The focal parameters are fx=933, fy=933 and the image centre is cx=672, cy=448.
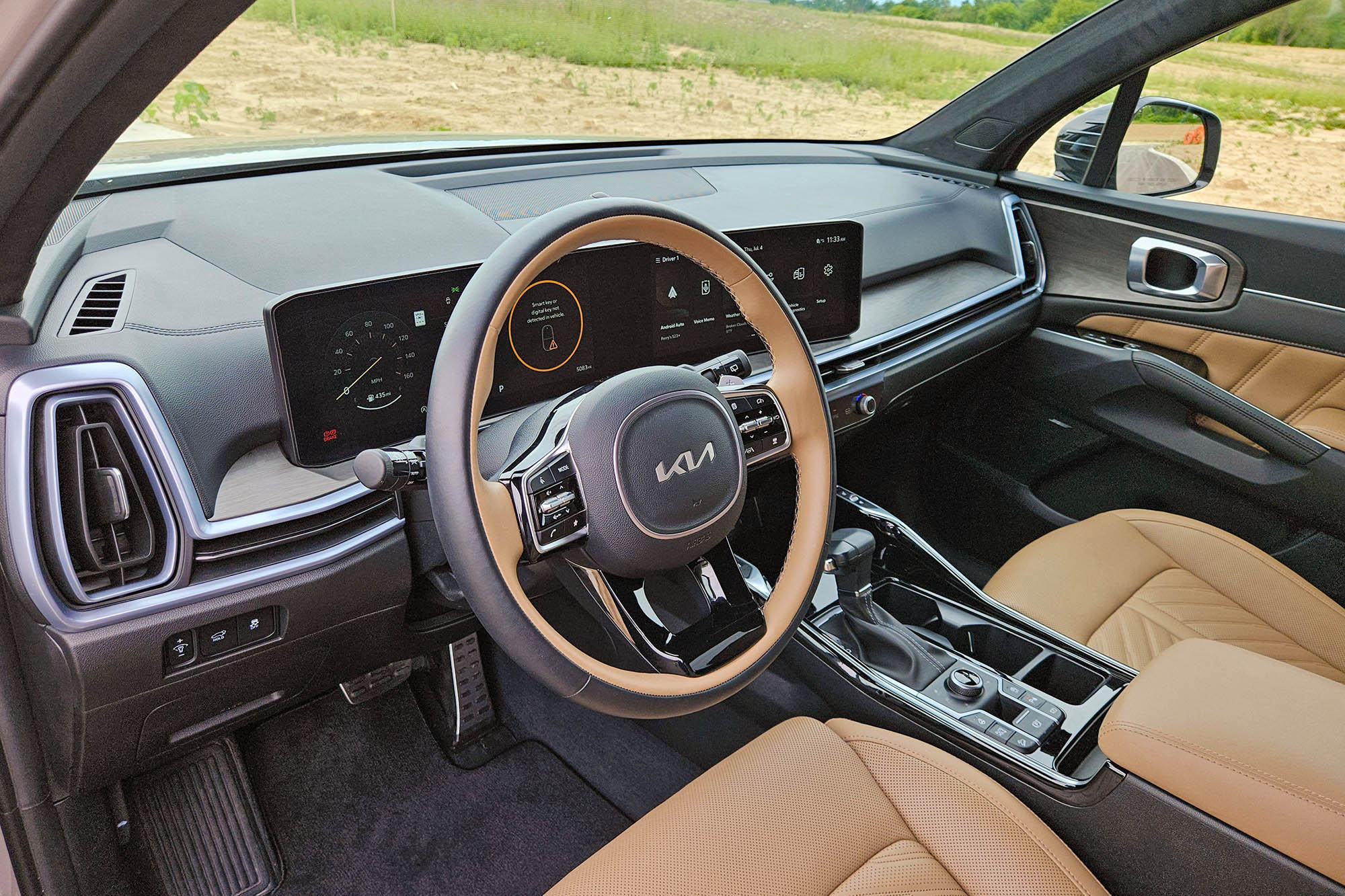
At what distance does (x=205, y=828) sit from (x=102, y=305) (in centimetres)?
106

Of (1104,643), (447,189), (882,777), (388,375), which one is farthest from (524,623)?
(1104,643)

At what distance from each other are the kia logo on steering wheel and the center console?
2.01 feet

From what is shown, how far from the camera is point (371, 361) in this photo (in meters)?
1.22

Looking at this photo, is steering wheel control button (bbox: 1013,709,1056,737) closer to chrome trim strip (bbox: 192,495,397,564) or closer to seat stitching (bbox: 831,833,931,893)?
seat stitching (bbox: 831,833,931,893)

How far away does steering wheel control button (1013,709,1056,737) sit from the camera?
1377 mm

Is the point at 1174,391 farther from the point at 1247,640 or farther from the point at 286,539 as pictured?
the point at 286,539

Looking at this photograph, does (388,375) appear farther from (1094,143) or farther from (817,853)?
(1094,143)

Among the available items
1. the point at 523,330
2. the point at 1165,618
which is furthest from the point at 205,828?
the point at 1165,618

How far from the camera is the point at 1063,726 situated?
1.39 metres

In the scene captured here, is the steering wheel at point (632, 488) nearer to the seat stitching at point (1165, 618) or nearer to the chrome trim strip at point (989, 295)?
the chrome trim strip at point (989, 295)

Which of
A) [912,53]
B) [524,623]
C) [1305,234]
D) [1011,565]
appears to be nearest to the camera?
[524,623]

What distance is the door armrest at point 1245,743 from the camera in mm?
992

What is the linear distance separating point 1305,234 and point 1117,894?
1.64m

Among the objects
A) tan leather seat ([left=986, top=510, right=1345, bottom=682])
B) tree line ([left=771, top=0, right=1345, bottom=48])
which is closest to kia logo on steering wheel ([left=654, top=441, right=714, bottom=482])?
tan leather seat ([left=986, top=510, right=1345, bottom=682])
